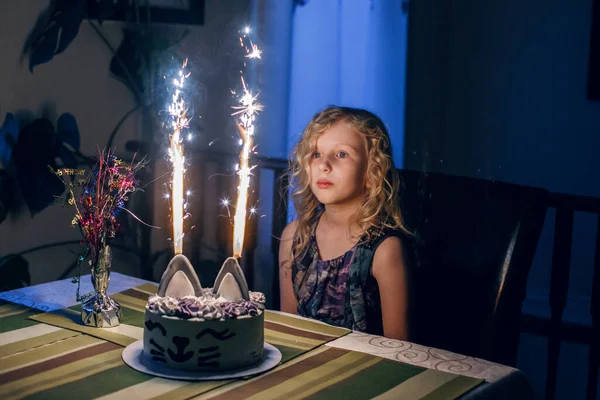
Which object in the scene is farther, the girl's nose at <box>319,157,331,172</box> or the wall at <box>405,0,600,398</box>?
the wall at <box>405,0,600,398</box>

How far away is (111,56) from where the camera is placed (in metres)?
2.93

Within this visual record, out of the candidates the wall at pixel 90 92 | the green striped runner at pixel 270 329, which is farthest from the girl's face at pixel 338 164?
the wall at pixel 90 92

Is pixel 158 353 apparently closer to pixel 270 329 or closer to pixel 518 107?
pixel 270 329

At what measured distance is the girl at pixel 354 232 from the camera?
1.77 metres

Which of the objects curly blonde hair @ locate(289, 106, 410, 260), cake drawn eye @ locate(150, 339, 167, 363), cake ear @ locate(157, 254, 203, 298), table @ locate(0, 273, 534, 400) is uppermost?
curly blonde hair @ locate(289, 106, 410, 260)

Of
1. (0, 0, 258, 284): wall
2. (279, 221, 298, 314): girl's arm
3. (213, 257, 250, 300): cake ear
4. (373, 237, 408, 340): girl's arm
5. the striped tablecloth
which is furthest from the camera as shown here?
(0, 0, 258, 284): wall

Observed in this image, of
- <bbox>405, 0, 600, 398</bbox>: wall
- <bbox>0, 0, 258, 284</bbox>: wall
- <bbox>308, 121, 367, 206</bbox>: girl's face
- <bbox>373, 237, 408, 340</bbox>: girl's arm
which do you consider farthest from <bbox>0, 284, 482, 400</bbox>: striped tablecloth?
<bbox>405, 0, 600, 398</bbox>: wall

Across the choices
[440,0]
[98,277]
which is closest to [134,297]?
[98,277]

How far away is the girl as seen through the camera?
177 cm

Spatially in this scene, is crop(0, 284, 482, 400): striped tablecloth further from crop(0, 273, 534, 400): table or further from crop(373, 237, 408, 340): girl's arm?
crop(373, 237, 408, 340): girl's arm

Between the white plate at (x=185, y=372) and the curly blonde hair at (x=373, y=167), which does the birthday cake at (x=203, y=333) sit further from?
the curly blonde hair at (x=373, y=167)

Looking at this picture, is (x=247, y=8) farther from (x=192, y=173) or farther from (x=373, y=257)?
(x=373, y=257)

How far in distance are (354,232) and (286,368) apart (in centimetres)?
60

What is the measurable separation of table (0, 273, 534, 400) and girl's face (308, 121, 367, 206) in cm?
36
